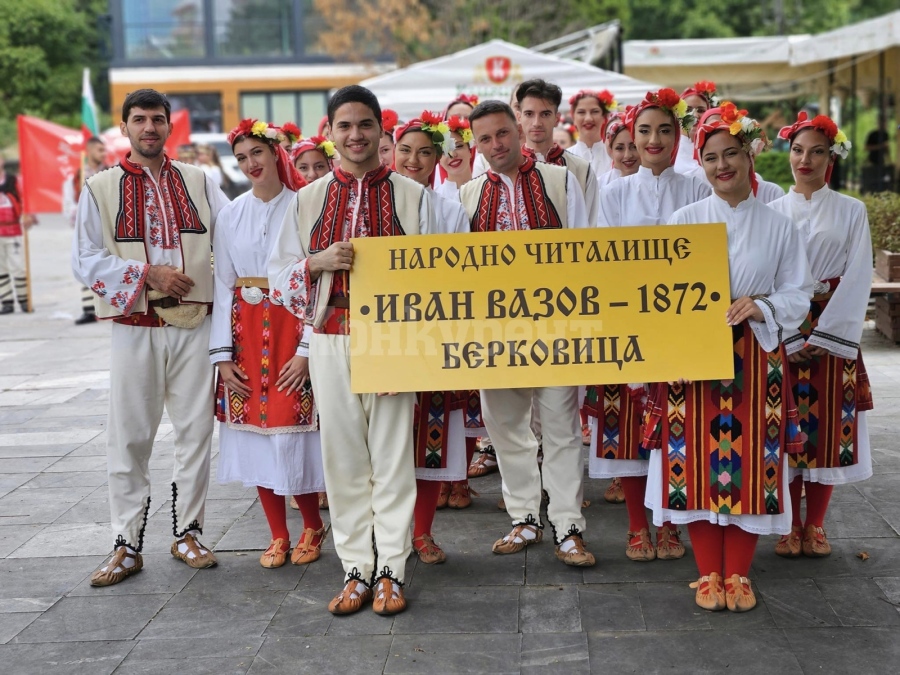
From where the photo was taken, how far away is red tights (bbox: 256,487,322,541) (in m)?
4.96

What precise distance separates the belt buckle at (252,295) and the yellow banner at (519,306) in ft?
2.26

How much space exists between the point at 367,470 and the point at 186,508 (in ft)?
3.38

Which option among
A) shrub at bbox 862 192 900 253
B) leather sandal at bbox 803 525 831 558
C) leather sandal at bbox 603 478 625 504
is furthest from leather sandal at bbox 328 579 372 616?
shrub at bbox 862 192 900 253

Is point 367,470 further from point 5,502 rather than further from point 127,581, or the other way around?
point 5,502

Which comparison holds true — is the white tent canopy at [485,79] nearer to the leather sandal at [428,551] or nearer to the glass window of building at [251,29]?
the leather sandal at [428,551]

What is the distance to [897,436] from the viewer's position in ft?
21.7

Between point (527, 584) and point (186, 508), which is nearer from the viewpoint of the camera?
point (527, 584)

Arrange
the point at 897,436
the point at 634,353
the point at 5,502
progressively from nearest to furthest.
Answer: the point at 634,353 → the point at 5,502 → the point at 897,436

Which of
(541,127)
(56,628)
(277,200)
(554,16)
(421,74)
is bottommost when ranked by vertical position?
(56,628)

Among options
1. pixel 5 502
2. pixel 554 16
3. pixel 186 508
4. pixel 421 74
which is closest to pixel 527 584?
pixel 186 508

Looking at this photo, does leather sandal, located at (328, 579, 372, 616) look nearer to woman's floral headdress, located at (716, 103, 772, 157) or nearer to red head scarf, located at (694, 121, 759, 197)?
red head scarf, located at (694, 121, 759, 197)

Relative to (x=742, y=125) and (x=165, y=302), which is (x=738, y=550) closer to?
(x=742, y=125)

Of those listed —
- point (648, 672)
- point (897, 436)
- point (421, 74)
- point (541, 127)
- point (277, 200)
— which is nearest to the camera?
point (648, 672)

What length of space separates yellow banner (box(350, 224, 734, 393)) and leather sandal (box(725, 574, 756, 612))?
0.83m
